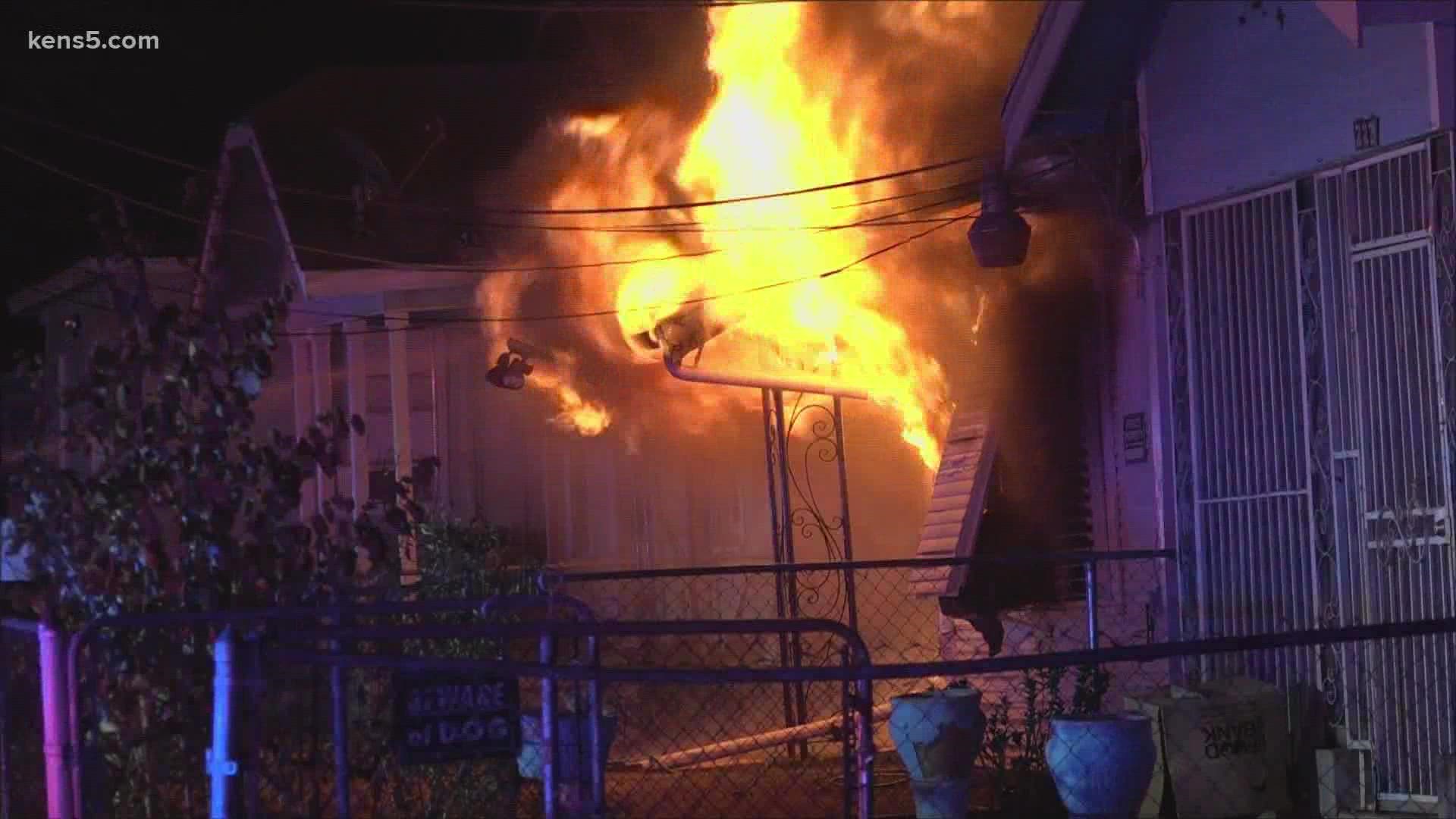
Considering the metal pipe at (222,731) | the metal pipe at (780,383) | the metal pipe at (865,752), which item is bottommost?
the metal pipe at (865,752)

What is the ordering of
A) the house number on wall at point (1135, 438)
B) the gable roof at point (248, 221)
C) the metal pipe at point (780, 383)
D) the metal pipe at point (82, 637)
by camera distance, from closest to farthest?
the metal pipe at point (82, 637), the house number on wall at point (1135, 438), the metal pipe at point (780, 383), the gable roof at point (248, 221)

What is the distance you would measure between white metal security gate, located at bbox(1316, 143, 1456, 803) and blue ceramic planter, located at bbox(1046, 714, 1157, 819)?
61.8 inches

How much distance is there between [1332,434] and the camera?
905 cm

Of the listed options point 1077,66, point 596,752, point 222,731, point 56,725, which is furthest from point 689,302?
point 222,731

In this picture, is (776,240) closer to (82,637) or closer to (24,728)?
(24,728)

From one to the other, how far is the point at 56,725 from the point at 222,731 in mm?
867

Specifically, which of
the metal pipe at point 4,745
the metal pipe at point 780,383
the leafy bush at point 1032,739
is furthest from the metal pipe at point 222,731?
the metal pipe at point 780,383

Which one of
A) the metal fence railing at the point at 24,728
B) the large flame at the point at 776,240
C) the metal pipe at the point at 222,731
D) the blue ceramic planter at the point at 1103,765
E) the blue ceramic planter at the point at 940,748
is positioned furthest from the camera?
the large flame at the point at 776,240

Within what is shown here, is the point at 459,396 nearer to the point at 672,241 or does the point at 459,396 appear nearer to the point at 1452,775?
the point at 672,241

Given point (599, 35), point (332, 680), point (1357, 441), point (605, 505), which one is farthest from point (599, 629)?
point (599, 35)

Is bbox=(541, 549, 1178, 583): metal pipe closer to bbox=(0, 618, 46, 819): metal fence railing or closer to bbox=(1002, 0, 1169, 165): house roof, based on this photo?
bbox=(1002, 0, 1169, 165): house roof

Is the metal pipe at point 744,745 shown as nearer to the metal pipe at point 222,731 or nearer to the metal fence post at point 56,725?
the metal fence post at point 56,725

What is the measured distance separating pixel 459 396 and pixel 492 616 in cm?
739

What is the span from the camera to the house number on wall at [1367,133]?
8500mm
